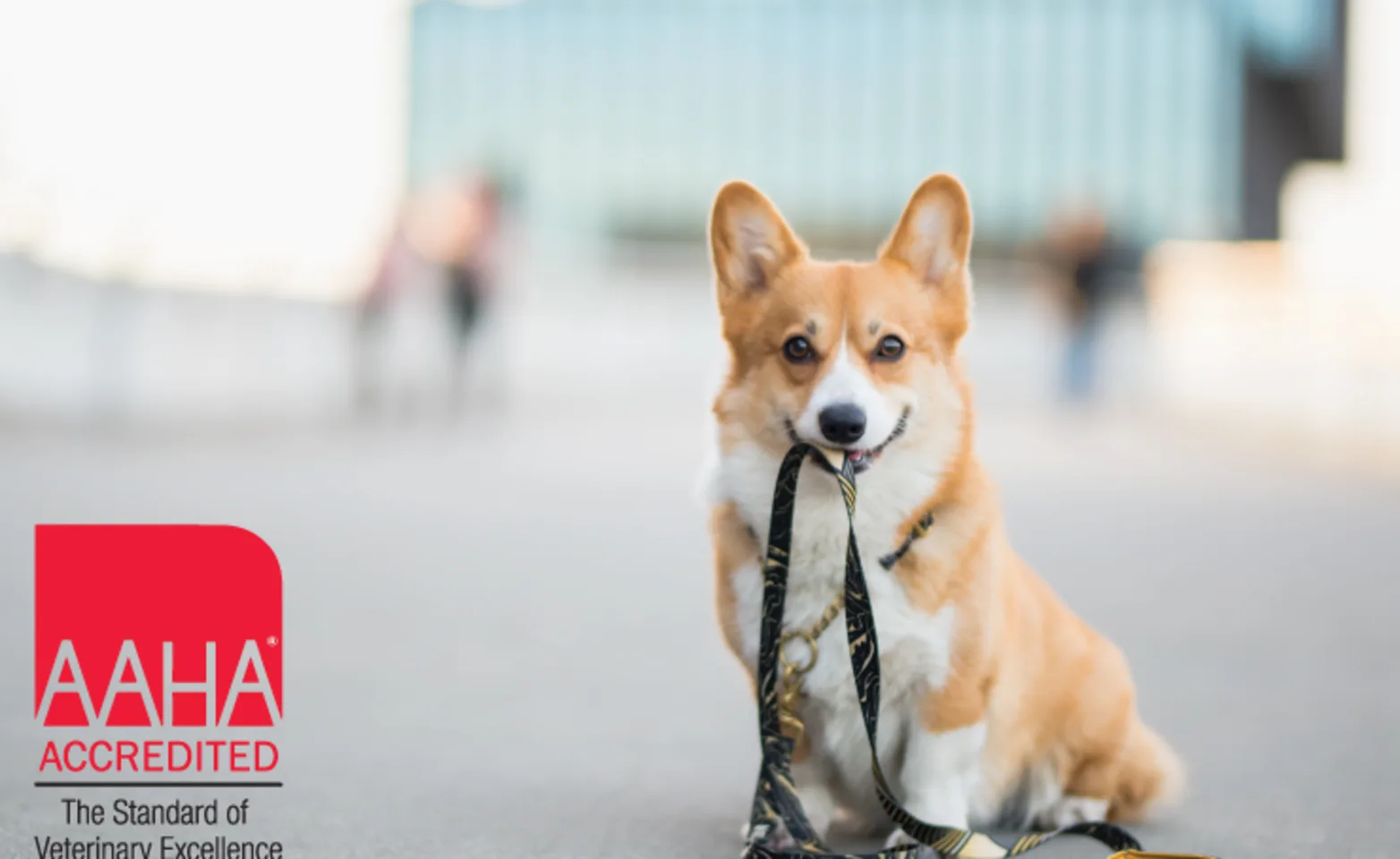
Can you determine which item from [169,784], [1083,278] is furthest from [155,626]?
[1083,278]

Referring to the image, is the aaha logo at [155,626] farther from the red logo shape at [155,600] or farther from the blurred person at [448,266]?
the blurred person at [448,266]

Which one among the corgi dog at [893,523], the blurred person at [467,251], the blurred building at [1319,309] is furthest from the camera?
the blurred person at [467,251]

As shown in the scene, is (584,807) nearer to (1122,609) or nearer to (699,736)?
(699,736)

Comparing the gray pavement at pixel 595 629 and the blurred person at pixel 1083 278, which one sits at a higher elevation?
the blurred person at pixel 1083 278

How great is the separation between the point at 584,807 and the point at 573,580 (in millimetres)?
3308

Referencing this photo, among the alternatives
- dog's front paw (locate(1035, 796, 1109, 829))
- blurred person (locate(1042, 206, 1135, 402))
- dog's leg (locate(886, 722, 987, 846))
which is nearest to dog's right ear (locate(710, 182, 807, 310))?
dog's leg (locate(886, 722, 987, 846))

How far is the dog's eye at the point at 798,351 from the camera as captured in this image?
8.99 ft

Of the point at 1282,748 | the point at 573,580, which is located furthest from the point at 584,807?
the point at 573,580

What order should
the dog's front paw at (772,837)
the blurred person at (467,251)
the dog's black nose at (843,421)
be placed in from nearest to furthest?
1. the dog's black nose at (843,421)
2. the dog's front paw at (772,837)
3. the blurred person at (467,251)

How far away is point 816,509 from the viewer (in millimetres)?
2750

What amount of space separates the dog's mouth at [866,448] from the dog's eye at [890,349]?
0.33ft

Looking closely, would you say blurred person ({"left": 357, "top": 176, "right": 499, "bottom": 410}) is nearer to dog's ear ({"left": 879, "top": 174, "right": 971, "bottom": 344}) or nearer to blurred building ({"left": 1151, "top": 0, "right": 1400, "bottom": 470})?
blurred building ({"left": 1151, "top": 0, "right": 1400, "bottom": 470})

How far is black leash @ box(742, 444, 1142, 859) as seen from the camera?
2639 millimetres

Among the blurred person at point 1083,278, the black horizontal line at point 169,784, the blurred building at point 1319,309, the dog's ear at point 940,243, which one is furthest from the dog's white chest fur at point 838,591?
the blurred person at point 1083,278
